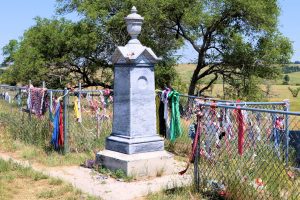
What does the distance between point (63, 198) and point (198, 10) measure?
52.3 ft

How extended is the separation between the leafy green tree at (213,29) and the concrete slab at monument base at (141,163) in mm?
13423

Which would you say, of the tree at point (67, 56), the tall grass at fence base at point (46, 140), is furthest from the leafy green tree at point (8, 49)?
the tall grass at fence base at point (46, 140)

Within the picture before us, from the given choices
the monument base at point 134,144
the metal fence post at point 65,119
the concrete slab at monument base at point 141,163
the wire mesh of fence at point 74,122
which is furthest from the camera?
the wire mesh of fence at point 74,122

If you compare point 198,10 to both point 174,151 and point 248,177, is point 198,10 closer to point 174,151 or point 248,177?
point 174,151

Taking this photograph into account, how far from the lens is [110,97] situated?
1128 cm

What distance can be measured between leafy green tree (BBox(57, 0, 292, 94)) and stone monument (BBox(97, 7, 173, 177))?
12888 millimetres

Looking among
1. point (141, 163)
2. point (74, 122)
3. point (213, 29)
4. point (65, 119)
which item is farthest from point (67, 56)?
point (141, 163)

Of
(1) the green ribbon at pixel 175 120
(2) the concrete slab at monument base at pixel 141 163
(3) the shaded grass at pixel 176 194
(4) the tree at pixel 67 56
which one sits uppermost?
(4) the tree at pixel 67 56

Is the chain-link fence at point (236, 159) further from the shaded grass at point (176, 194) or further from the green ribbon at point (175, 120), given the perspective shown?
the green ribbon at point (175, 120)

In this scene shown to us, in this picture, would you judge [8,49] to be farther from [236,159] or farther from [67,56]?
[236,159]

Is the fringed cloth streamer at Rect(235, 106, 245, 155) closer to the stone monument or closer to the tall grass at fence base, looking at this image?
the stone monument

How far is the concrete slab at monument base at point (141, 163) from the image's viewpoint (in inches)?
316

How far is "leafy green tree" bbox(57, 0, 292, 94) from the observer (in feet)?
69.3

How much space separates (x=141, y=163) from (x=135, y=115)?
0.92 metres
